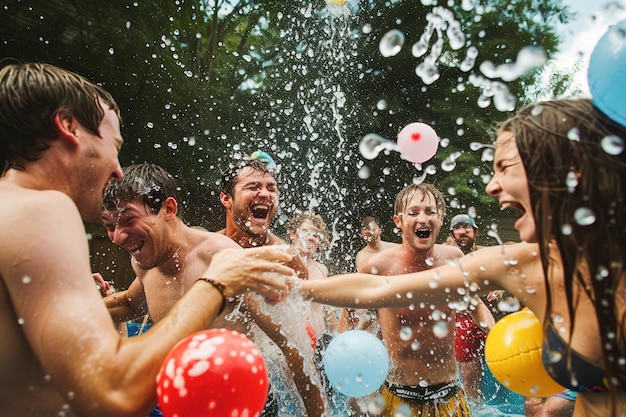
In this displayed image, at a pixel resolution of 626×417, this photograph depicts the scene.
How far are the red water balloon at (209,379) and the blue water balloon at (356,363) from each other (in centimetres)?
191

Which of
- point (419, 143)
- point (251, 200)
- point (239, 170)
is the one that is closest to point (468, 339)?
point (419, 143)

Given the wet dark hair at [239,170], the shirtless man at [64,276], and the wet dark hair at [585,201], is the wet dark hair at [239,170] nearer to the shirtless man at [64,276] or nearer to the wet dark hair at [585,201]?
the shirtless man at [64,276]

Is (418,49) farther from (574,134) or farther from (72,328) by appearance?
(72,328)

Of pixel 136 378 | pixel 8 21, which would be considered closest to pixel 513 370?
pixel 136 378

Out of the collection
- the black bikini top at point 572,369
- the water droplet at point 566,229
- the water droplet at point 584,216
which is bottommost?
the black bikini top at point 572,369

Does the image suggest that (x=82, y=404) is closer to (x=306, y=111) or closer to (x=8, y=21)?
(x=8, y=21)

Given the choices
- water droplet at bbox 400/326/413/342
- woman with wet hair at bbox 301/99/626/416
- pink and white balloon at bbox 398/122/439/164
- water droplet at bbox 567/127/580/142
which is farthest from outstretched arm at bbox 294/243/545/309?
pink and white balloon at bbox 398/122/439/164

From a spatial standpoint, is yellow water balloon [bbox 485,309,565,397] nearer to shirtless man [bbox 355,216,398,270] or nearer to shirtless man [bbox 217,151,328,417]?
shirtless man [bbox 217,151,328,417]

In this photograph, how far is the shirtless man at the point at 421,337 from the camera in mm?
4523

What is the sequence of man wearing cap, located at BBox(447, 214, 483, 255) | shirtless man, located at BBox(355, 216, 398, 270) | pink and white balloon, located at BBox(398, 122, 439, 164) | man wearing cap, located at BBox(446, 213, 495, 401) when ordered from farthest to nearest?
shirtless man, located at BBox(355, 216, 398, 270) < man wearing cap, located at BBox(447, 214, 483, 255) < man wearing cap, located at BBox(446, 213, 495, 401) < pink and white balloon, located at BBox(398, 122, 439, 164)

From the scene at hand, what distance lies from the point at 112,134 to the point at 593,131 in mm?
1816

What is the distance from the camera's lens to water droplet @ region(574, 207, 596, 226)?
1827 millimetres

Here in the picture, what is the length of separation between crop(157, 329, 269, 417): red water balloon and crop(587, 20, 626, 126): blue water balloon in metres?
1.49

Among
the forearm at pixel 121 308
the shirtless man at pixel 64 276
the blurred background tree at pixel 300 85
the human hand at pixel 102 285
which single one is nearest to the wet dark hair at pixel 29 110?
the shirtless man at pixel 64 276
